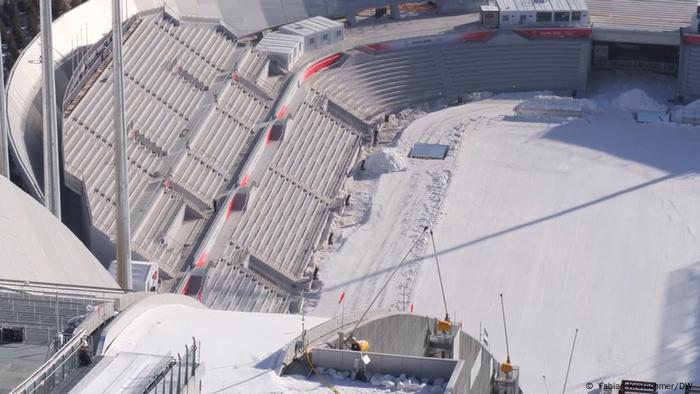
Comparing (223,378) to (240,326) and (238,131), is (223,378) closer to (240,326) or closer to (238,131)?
(240,326)

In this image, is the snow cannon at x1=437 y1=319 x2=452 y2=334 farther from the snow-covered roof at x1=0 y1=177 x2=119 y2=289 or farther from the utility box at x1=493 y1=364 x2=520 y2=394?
the snow-covered roof at x1=0 y1=177 x2=119 y2=289

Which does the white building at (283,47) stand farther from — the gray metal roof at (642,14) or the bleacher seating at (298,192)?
the gray metal roof at (642,14)

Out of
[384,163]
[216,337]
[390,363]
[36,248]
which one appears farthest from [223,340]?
[384,163]

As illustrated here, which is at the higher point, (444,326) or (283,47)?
(283,47)

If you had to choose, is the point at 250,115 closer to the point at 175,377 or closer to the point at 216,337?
the point at 216,337

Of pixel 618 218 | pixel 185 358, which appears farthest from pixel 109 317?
pixel 618 218

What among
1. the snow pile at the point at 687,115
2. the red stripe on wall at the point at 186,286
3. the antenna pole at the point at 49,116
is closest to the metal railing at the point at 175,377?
the antenna pole at the point at 49,116
